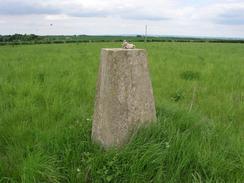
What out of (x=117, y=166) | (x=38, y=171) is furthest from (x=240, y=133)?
(x=38, y=171)

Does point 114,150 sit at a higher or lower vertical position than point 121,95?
lower

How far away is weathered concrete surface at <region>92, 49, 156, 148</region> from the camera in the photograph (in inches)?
120

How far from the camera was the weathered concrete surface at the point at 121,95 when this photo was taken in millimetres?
3041

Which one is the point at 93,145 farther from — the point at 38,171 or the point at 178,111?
the point at 178,111

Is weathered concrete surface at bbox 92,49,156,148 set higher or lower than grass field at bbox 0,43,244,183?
higher

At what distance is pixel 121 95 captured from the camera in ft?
10.1

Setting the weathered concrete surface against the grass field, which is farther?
the weathered concrete surface

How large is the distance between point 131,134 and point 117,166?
0.42m

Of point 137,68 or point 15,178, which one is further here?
point 137,68

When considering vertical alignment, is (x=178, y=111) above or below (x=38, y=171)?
above

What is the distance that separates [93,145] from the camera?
3.22 metres

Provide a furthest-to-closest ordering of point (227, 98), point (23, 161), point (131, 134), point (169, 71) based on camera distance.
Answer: point (169, 71)
point (227, 98)
point (131, 134)
point (23, 161)

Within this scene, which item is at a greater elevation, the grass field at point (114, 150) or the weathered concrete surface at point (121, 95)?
the weathered concrete surface at point (121, 95)

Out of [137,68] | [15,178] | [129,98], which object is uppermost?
[137,68]
